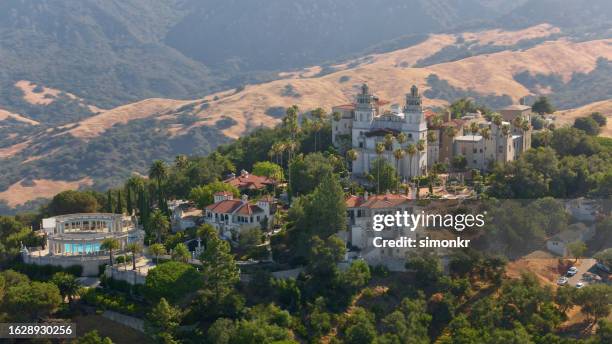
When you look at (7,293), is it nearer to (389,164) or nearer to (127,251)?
(127,251)

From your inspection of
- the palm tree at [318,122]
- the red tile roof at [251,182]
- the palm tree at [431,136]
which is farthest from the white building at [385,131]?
the red tile roof at [251,182]

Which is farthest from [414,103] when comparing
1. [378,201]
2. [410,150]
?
[378,201]

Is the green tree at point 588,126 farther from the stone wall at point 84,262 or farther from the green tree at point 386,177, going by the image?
the stone wall at point 84,262

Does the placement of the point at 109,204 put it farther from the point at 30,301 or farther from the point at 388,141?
the point at 388,141

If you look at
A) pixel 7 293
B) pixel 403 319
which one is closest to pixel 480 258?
pixel 403 319

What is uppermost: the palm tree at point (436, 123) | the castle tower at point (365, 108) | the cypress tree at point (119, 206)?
the castle tower at point (365, 108)

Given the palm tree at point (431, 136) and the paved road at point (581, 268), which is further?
the palm tree at point (431, 136)

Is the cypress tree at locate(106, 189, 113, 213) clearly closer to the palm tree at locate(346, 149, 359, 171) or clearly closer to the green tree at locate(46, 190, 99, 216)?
the green tree at locate(46, 190, 99, 216)

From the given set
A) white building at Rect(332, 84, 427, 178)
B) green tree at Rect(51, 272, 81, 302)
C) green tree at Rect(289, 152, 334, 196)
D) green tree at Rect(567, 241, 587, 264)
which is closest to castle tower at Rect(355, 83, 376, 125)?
white building at Rect(332, 84, 427, 178)
